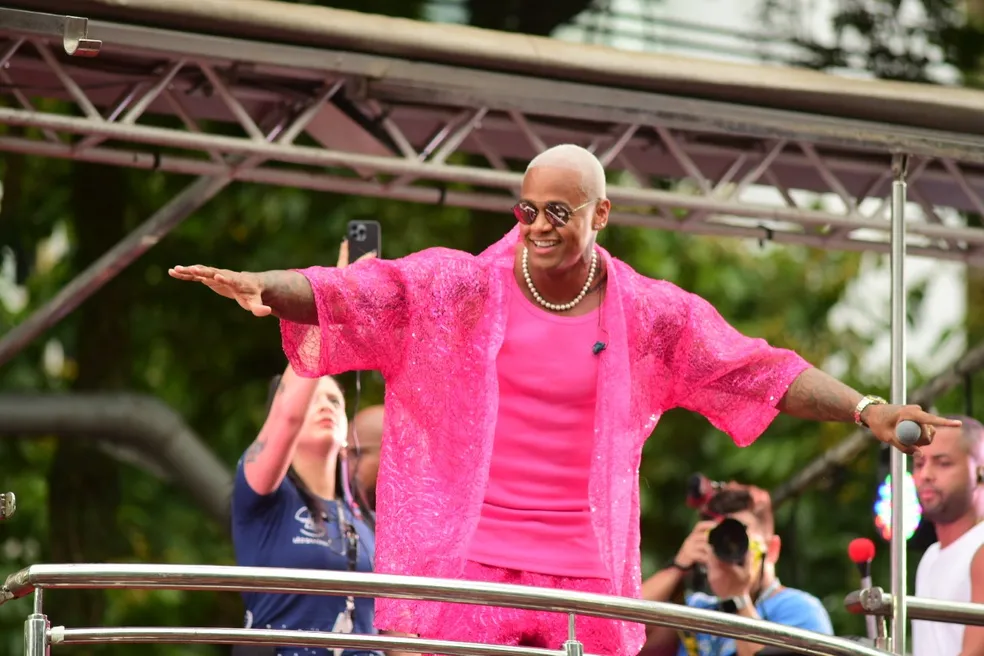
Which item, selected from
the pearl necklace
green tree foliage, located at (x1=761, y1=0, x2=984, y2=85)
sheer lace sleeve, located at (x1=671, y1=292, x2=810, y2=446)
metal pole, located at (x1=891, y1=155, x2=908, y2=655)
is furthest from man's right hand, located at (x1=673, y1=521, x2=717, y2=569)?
green tree foliage, located at (x1=761, y1=0, x2=984, y2=85)

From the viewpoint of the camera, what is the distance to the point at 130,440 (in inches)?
355

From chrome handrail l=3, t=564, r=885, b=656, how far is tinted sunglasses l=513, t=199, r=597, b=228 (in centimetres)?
87

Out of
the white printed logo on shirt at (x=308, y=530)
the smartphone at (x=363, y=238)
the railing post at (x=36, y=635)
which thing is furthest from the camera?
the white printed logo on shirt at (x=308, y=530)

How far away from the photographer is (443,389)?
3.86 metres

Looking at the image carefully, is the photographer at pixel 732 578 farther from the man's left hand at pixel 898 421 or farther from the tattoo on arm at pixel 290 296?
the tattoo on arm at pixel 290 296

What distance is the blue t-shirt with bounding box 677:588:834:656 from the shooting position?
5738 millimetres

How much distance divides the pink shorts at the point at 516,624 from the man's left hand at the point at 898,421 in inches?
28.1

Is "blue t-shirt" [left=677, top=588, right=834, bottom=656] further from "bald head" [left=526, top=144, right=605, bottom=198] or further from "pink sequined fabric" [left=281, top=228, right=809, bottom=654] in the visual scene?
"bald head" [left=526, top=144, right=605, bottom=198]

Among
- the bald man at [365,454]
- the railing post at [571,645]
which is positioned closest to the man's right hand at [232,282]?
the railing post at [571,645]

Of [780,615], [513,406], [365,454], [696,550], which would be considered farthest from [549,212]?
[780,615]

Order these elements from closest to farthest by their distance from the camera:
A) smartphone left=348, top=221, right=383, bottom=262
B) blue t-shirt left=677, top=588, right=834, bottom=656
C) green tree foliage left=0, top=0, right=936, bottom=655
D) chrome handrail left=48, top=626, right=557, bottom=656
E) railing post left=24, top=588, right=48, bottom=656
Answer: railing post left=24, top=588, right=48, bottom=656
chrome handrail left=48, top=626, right=557, bottom=656
smartphone left=348, top=221, right=383, bottom=262
blue t-shirt left=677, top=588, right=834, bottom=656
green tree foliage left=0, top=0, right=936, bottom=655

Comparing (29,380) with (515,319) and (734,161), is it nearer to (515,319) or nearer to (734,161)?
(734,161)

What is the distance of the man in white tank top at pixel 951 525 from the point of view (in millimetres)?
5422

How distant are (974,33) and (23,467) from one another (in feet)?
24.3
